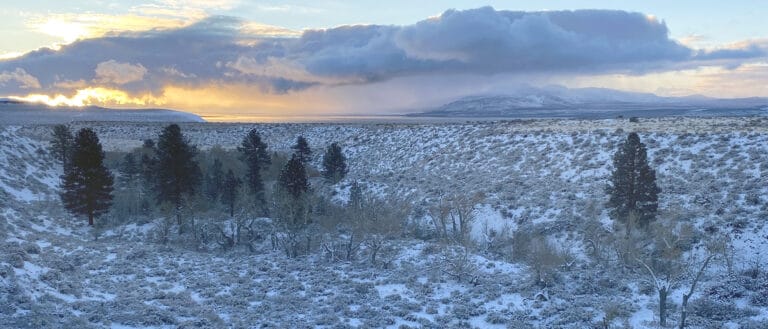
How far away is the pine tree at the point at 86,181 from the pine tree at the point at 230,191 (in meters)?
8.67

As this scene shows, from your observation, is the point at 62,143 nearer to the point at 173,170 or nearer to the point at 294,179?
the point at 173,170

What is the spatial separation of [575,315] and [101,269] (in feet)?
73.9

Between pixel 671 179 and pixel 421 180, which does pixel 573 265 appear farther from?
pixel 421 180

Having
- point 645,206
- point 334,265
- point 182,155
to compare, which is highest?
point 182,155

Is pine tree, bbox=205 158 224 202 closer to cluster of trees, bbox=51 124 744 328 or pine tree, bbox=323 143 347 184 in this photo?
cluster of trees, bbox=51 124 744 328

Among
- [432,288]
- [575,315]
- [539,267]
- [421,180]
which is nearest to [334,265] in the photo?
[432,288]

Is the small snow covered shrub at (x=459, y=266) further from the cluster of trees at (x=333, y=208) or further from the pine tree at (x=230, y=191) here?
the pine tree at (x=230, y=191)

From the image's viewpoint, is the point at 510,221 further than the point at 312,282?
Yes

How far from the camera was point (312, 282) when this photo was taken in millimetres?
24672

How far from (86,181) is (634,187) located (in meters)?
38.6

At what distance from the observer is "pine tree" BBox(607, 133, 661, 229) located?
2933 cm

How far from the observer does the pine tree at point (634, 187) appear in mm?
29328

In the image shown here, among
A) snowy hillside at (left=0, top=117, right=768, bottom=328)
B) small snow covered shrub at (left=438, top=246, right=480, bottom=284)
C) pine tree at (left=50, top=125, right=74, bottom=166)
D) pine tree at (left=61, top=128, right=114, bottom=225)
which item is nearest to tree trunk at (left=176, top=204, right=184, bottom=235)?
snowy hillside at (left=0, top=117, right=768, bottom=328)

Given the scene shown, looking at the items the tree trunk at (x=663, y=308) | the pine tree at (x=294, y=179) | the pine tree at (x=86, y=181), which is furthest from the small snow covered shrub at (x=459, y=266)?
the pine tree at (x=86, y=181)
